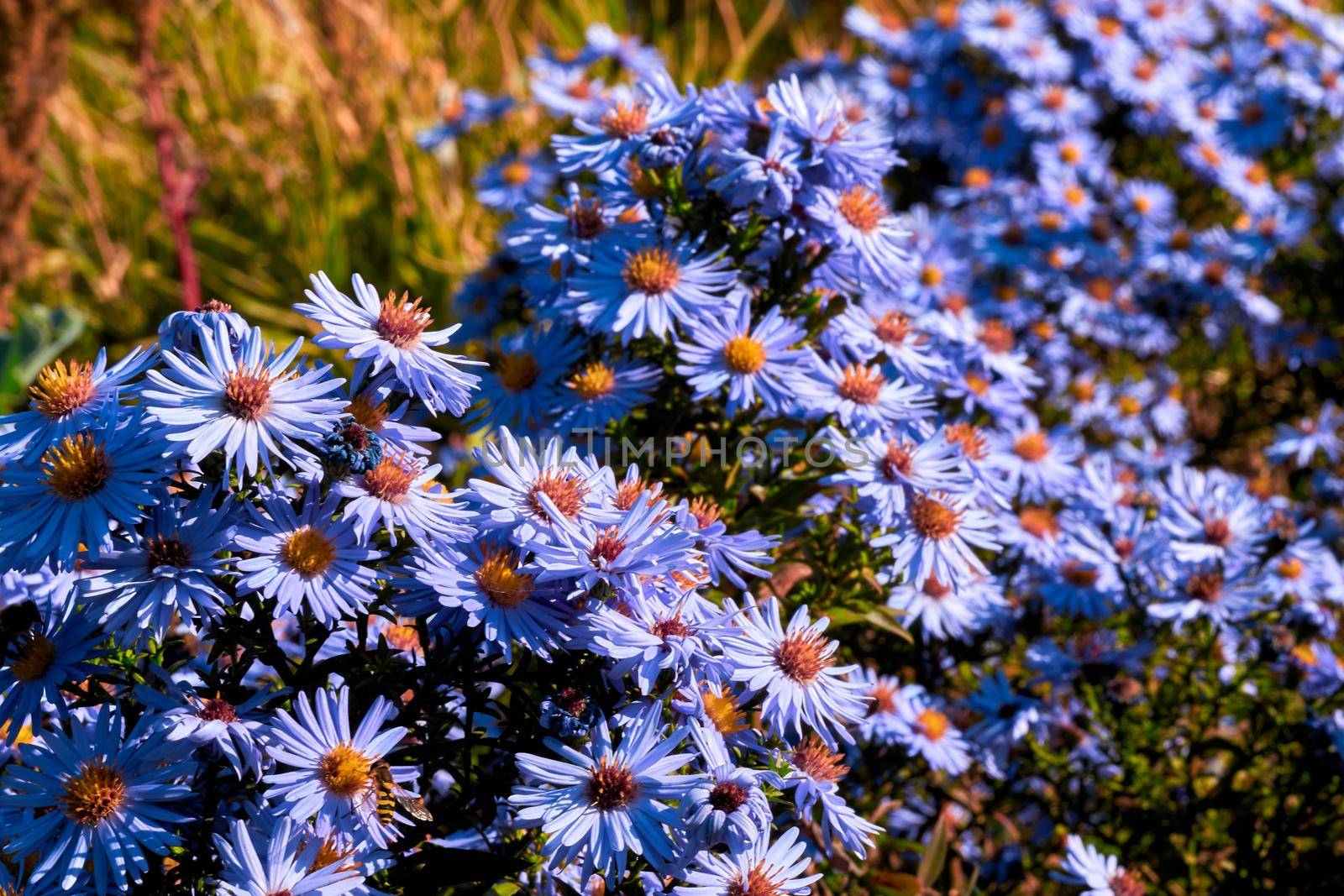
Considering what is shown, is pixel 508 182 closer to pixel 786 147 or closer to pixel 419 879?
pixel 786 147

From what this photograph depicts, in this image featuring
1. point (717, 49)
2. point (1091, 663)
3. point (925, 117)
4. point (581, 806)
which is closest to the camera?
point (581, 806)

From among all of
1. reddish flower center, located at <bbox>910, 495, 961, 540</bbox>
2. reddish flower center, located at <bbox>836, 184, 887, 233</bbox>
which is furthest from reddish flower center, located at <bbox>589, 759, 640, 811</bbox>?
reddish flower center, located at <bbox>836, 184, 887, 233</bbox>

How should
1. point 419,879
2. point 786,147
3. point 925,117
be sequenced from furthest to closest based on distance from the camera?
1. point 925,117
2. point 786,147
3. point 419,879

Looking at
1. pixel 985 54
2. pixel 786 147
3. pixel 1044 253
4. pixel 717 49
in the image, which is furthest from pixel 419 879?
pixel 717 49

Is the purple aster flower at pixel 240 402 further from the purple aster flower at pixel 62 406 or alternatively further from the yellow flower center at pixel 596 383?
the yellow flower center at pixel 596 383

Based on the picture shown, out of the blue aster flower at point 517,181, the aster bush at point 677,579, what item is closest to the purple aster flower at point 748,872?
the aster bush at point 677,579
